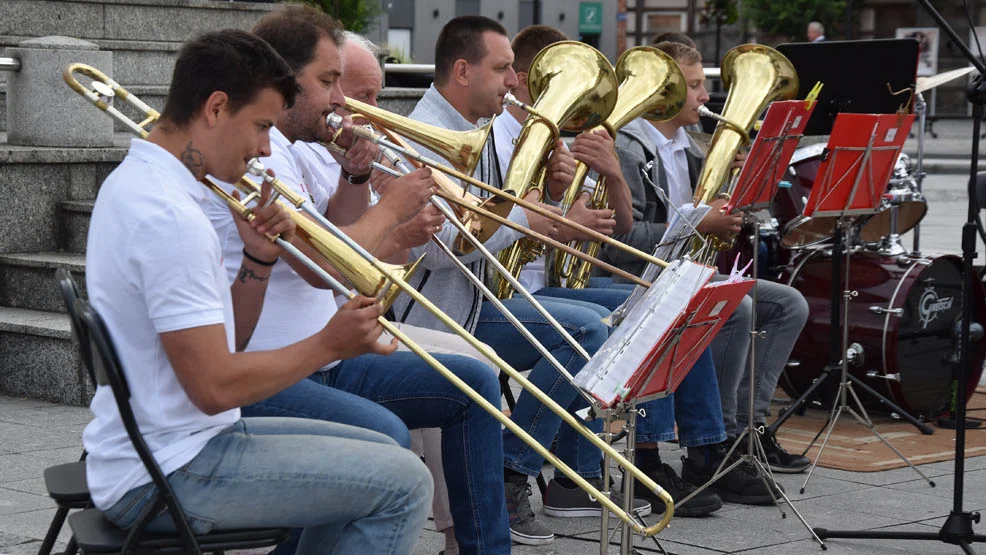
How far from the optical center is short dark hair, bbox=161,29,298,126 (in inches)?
101

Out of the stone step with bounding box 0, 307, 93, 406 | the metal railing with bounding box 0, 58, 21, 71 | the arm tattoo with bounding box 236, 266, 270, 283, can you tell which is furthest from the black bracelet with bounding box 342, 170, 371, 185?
the metal railing with bounding box 0, 58, 21, 71

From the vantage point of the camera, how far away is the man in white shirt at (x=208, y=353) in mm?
2424

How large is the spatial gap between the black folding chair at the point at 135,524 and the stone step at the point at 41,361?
308 centimetres

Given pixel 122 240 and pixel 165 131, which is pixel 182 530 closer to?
pixel 122 240

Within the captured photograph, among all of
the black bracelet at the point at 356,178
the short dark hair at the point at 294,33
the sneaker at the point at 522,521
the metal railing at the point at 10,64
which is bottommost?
the sneaker at the point at 522,521

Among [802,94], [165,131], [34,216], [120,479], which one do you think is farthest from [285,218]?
[34,216]

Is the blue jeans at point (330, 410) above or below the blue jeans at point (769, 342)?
above

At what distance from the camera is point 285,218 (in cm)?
271

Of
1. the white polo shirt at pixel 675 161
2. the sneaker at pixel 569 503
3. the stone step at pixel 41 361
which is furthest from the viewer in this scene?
the stone step at pixel 41 361

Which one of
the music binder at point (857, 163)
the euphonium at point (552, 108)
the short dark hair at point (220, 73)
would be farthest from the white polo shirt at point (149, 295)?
the music binder at point (857, 163)

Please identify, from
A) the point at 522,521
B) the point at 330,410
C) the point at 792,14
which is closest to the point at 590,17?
the point at 792,14

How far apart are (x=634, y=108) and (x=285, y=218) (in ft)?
8.25

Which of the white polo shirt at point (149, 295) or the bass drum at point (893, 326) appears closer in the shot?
the white polo shirt at point (149, 295)

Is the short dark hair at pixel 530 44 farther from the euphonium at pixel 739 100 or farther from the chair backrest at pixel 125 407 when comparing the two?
the chair backrest at pixel 125 407
